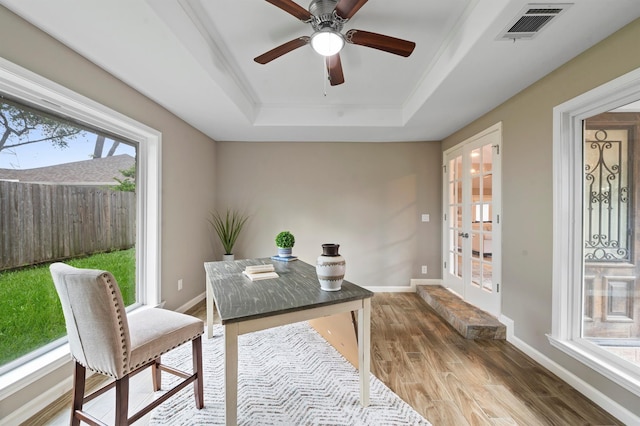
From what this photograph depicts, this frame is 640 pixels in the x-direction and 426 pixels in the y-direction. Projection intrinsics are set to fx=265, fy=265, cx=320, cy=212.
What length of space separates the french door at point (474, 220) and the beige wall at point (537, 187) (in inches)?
5.0

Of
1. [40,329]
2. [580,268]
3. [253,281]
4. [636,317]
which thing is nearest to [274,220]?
[253,281]

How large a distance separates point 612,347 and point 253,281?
93.7 inches

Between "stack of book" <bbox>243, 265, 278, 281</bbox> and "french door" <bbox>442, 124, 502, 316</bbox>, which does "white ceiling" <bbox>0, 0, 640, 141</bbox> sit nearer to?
"french door" <bbox>442, 124, 502, 316</bbox>

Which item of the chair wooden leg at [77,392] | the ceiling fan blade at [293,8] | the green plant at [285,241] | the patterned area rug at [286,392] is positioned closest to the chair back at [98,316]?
the chair wooden leg at [77,392]

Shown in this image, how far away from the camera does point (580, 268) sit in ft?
6.37

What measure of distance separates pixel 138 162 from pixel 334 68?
2.09 metres

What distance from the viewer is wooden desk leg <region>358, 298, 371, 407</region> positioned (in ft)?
5.01

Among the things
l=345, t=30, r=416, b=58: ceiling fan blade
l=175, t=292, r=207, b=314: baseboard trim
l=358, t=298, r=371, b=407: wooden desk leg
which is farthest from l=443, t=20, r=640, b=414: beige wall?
l=175, t=292, r=207, b=314: baseboard trim

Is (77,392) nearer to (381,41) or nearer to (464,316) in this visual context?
(381,41)

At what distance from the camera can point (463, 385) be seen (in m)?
1.86

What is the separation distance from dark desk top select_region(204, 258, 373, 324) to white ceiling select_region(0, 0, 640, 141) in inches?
61.3

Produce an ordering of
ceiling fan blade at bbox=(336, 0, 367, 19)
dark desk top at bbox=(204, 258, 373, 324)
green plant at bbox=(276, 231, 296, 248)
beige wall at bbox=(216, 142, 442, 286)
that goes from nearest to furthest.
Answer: dark desk top at bbox=(204, 258, 373, 324), ceiling fan blade at bbox=(336, 0, 367, 19), green plant at bbox=(276, 231, 296, 248), beige wall at bbox=(216, 142, 442, 286)

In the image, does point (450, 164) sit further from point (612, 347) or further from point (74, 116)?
point (74, 116)

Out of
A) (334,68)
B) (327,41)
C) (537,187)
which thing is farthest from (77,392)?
(537,187)
